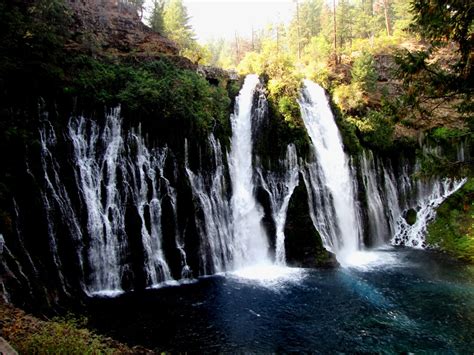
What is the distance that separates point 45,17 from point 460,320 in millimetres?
19940

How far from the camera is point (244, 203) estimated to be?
19.1 m

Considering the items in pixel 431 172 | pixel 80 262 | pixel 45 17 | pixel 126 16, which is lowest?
pixel 80 262

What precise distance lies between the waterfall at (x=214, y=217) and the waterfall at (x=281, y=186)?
2.56 meters

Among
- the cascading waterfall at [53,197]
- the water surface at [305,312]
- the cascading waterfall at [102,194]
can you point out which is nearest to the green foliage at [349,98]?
the water surface at [305,312]

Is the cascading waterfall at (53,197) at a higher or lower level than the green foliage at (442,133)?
lower

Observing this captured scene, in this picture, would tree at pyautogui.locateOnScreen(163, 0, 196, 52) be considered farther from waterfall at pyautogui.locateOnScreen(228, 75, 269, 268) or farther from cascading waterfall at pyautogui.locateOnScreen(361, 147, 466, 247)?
cascading waterfall at pyautogui.locateOnScreen(361, 147, 466, 247)

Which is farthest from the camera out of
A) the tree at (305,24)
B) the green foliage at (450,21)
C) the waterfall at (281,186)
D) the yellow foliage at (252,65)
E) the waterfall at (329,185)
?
the tree at (305,24)

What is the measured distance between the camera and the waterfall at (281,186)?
1878cm

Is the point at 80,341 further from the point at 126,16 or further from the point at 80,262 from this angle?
the point at 126,16

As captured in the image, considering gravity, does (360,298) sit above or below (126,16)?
below

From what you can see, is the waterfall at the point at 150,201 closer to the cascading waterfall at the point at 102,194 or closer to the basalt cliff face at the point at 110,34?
the cascading waterfall at the point at 102,194

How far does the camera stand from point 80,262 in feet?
45.0

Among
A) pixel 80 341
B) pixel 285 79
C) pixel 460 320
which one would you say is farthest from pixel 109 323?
pixel 285 79

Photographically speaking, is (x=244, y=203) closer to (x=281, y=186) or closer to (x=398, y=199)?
(x=281, y=186)
